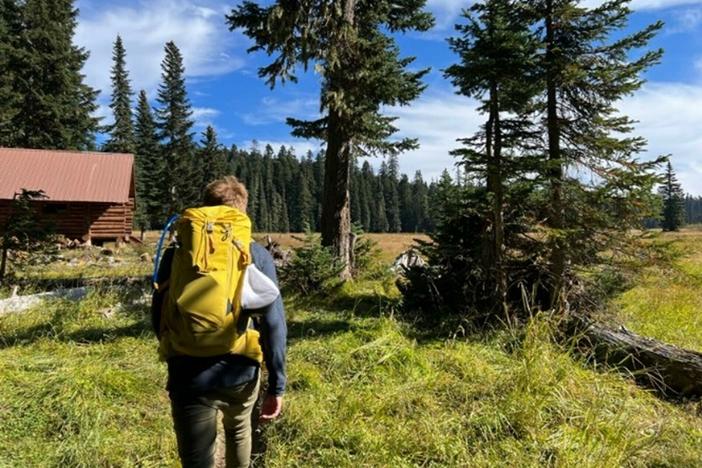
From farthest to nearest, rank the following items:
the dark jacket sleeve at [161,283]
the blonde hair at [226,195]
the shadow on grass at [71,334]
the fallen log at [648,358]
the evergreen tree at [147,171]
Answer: the evergreen tree at [147,171], the shadow on grass at [71,334], the fallen log at [648,358], the blonde hair at [226,195], the dark jacket sleeve at [161,283]

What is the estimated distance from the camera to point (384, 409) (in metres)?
4.39

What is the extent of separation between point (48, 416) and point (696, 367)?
6.68 metres

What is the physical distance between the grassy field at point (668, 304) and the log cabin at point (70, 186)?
21688mm

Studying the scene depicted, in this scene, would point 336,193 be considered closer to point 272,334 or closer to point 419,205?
point 272,334

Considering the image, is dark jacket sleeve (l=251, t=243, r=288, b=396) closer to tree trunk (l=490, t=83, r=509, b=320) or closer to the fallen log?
the fallen log

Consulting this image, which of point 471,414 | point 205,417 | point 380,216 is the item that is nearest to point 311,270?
point 471,414

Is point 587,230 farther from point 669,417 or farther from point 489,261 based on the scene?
point 669,417

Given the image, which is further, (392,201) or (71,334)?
(392,201)

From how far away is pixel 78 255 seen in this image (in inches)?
747

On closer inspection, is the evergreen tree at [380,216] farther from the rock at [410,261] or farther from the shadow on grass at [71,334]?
the shadow on grass at [71,334]

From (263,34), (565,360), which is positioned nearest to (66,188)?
(263,34)

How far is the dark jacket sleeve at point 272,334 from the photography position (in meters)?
2.69

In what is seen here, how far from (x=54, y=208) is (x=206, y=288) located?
82.7 feet

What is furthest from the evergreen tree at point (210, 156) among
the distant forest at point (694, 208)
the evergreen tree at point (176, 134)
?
the distant forest at point (694, 208)
